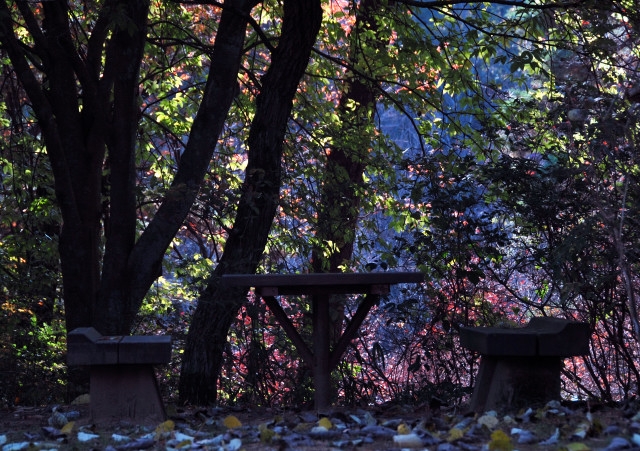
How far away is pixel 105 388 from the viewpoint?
5359mm

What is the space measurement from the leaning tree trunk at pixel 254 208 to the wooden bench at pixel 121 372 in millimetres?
1619

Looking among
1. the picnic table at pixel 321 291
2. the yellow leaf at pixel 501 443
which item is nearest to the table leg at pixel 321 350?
the picnic table at pixel 321 291

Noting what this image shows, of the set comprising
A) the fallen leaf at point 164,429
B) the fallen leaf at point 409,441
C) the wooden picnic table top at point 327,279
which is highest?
the wooden picnic table top at point 327,279

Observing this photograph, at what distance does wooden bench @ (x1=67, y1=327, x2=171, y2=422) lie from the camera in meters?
5.26

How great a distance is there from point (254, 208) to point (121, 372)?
2168 millimetres

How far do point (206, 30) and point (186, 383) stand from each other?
6.06 meters

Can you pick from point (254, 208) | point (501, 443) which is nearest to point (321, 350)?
point (254, 208)

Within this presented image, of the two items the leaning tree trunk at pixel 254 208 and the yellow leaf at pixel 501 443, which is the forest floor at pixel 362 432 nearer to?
the yellow leaf at pixel 501 443

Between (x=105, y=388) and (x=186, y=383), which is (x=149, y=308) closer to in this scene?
(x=186, y=383)

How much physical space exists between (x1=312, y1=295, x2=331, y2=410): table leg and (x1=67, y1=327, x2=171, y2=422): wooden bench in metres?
1.09

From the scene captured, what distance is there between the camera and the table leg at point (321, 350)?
19.3ft

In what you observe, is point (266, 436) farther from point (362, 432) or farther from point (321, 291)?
point (321, 291)

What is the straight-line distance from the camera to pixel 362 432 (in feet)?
14.5

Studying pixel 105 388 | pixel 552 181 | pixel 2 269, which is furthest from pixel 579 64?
pixel 2 269
